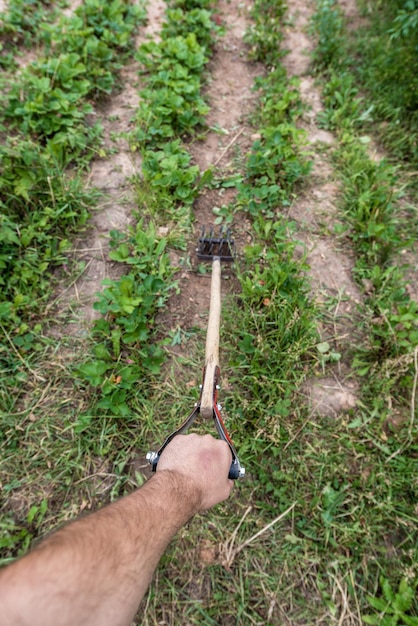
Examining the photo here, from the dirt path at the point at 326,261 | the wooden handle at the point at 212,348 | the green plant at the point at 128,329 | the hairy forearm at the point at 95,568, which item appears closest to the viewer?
the hairy forearm at the point at 95,568

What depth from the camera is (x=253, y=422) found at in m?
2.34

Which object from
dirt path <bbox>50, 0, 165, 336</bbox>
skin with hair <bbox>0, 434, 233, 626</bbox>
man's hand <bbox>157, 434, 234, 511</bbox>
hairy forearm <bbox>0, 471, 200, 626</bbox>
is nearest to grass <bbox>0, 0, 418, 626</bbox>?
dirt path <bbox>50, 0, 165, 336</bbox>

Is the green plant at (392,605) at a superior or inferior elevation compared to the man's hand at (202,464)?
inferior

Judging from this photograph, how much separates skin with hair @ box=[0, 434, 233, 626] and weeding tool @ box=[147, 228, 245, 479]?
0.16 meters

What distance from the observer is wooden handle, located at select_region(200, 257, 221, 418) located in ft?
6.15

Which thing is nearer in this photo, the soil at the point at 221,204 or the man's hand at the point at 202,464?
the man's hand at the point at 202,464

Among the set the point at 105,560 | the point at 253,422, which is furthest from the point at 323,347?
the point at 105,560

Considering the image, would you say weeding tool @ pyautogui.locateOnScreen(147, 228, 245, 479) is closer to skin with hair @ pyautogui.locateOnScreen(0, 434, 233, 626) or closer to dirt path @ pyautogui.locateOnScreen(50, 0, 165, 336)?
skin with hair @ pyautogui.locateOnScreen(0, 434, 233, 626)

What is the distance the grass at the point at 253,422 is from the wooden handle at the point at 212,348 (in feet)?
0.85

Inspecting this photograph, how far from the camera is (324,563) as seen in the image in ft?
6.73

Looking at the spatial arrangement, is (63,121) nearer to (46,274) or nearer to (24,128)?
(24,128)

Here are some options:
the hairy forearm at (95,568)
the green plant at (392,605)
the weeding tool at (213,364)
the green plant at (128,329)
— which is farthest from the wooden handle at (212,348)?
the green plant at (392,605)

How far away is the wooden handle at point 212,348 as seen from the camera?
1874mm

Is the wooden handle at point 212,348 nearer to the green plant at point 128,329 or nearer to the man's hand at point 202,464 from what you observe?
the man's hand at point 202,464
